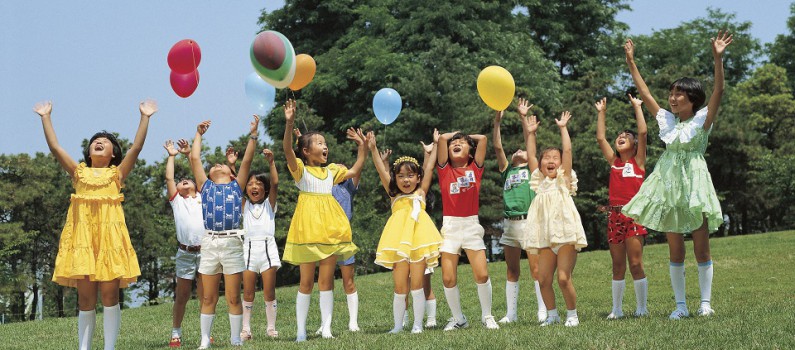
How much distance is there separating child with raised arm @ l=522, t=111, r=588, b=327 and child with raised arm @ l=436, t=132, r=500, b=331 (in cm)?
58

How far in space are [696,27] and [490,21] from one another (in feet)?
59.5

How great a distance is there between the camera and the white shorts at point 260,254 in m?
10.2

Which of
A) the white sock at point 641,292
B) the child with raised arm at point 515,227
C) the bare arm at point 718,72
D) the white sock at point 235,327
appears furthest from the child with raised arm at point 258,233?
the bare arm at point 718,72

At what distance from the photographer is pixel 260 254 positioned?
1017 cm

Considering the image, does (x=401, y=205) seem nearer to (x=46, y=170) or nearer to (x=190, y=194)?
(x=190, y=194)

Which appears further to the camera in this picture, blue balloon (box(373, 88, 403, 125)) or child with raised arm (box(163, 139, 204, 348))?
blue balloon (box(373, 88, 403, 125))

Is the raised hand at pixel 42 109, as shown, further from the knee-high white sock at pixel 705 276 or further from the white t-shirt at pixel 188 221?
the knee-high white sock at pixel 705 276

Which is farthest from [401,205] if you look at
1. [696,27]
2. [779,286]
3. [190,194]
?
[696,27]

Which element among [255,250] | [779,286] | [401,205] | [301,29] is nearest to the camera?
[401,205]

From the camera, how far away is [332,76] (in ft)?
122

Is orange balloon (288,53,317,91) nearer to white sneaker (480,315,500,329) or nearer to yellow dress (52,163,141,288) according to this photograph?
yellow dress (52,163,141,288)

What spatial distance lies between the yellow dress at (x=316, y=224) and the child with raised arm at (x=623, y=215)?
2.97 metres

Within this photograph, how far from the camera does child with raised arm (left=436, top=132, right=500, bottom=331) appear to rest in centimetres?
907

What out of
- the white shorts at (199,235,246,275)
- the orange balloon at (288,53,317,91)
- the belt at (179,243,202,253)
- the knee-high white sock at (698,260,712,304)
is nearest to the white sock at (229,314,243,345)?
the white shorts at (199,235,246,275)
